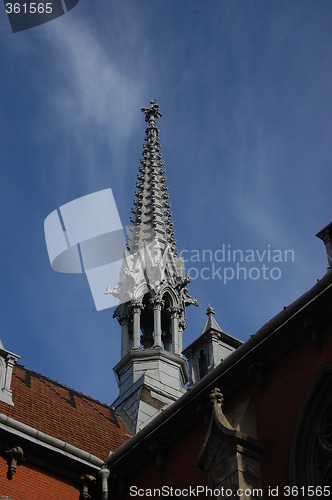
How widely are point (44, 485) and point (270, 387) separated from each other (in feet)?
19.2

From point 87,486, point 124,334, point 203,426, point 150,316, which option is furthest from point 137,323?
point 203,426

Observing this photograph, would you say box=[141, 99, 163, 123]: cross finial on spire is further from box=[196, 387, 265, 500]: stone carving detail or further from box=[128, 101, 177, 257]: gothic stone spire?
box=[196, 387, 265, 500]: stone carving detail

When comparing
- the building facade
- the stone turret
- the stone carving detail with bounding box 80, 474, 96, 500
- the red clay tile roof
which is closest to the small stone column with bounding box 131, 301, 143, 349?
the stone turret

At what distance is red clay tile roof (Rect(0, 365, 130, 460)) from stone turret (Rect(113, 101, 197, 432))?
1.36 meters

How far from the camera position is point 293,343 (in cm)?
1619

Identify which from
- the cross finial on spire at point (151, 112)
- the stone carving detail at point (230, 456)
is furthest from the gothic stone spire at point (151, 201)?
the stone carving detail at point (230, 456)

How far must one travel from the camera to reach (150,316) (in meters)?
31.3

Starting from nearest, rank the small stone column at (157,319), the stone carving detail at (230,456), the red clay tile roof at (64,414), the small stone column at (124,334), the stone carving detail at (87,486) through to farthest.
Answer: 1. the stone carving detail at (230,456)
2. the stone carving detail at (87,486)
3. the red clay tile roof at (64,414)
4. the small stone column at (157,319)
5. the small stone column at (124,334)

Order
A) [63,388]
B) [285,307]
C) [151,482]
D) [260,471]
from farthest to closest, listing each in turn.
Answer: [63,388], [151,482], [285,307], [260,471]

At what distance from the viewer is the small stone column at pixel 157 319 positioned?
29.2 meters

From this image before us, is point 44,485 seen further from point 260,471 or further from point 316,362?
point 316,362

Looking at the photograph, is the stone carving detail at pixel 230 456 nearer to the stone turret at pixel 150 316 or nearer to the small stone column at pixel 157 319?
the stone turret at pixel 150 316

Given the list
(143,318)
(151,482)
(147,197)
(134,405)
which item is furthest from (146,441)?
(147,197)

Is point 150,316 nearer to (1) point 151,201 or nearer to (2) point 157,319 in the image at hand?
(2) point 157,319
